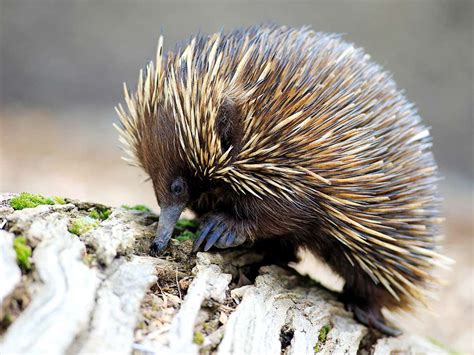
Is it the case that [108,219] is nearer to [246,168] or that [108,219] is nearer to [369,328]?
[246,168]

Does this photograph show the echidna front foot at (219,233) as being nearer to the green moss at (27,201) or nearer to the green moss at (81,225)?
the green moss at (81,225)

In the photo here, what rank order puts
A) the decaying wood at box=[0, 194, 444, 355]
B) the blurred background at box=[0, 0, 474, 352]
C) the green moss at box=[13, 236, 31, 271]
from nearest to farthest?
1. the decaying wood at box=[0, 194, 444, 355]
2. the green moss at box=[13, 236, 31, 271]
3. the blurred background at box=[0, 0, 474, 352]

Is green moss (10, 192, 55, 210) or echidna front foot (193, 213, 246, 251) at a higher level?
echidna front foot (193, 213, 246, 251)

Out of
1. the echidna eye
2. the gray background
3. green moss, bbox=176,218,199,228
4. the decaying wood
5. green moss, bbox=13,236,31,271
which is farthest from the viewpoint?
the gray background

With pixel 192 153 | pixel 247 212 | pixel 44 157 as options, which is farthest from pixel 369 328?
pixel 44 157

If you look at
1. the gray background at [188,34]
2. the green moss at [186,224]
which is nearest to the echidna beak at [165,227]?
the green moss at [186,224]

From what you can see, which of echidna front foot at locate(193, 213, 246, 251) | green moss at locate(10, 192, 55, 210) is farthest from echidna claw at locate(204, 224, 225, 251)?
green moss at locate(10, 192, 55, 210)

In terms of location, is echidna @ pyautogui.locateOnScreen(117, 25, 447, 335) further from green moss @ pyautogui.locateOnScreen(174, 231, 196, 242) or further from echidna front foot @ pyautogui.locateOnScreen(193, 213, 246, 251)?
green moss @ pyautogui.locateOnScreen(174, 231, 196, 242)
